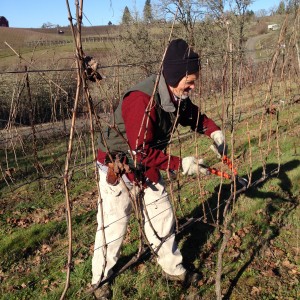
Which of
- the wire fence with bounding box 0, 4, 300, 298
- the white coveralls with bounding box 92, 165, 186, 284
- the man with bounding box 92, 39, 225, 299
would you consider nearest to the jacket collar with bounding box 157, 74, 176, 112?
the man with bounding box 92, 39, 225, 299

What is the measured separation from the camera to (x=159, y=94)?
2180 millimetres

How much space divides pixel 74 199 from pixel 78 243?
5.10 ft

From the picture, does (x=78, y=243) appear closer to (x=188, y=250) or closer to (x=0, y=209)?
(x=188, y=250)

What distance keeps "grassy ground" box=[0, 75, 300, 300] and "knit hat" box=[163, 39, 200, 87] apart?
84 centimetres

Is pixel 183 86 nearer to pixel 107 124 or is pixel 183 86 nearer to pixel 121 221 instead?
pixel 107 124

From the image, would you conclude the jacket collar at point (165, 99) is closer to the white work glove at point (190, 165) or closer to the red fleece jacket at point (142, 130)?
the red fleece jacket at point (142, 130)

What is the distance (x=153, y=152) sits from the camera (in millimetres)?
→ 2104

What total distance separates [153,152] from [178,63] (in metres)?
0.56

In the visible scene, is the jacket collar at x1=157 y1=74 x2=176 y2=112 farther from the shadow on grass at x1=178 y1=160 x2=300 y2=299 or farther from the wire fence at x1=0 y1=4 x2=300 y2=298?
the shadow on grass at x1=178 y1=160 x2=300 y2=299

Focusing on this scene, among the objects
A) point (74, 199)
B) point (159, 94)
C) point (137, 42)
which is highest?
point (137, 42)

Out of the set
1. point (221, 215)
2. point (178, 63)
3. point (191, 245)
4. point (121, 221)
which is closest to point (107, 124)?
point (178, 63)

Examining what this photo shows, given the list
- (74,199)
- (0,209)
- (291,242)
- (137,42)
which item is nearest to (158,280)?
(291,242)

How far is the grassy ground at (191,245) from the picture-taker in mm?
2750

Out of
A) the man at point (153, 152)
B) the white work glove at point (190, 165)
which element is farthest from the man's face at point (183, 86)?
the white work glove at point (190, 165)
